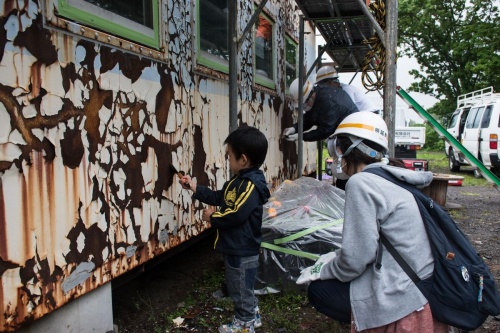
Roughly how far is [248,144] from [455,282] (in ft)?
4.72

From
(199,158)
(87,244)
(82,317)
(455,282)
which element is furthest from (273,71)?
(455,282)

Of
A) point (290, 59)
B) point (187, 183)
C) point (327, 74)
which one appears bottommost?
point (187, 183)

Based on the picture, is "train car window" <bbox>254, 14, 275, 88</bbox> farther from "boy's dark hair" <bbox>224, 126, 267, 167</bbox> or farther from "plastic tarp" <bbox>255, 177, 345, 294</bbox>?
"boy's dark hair" <bbox>224, 126, 267, 167</bbox>

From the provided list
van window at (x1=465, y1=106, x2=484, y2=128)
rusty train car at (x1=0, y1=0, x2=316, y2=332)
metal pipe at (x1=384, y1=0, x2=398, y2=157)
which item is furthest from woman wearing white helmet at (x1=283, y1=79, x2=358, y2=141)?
van window at (x1=465, y1=106, x2=484, y2=128)

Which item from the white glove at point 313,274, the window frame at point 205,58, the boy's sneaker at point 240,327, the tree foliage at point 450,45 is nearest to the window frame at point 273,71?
the window frame at point 205,58

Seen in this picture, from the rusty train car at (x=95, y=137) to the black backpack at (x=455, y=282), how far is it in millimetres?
1536

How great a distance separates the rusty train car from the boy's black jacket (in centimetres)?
50

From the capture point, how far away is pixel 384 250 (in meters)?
1.98

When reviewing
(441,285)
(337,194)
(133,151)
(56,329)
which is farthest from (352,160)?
(337,194)

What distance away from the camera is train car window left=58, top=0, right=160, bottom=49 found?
224 cm

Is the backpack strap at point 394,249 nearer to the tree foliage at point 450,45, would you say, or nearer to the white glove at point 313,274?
the white glove at point 313,274

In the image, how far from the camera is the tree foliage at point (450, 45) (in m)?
21.4

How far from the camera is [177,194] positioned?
130 inches

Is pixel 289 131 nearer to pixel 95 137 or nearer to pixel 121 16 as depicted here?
pixel 121 16
